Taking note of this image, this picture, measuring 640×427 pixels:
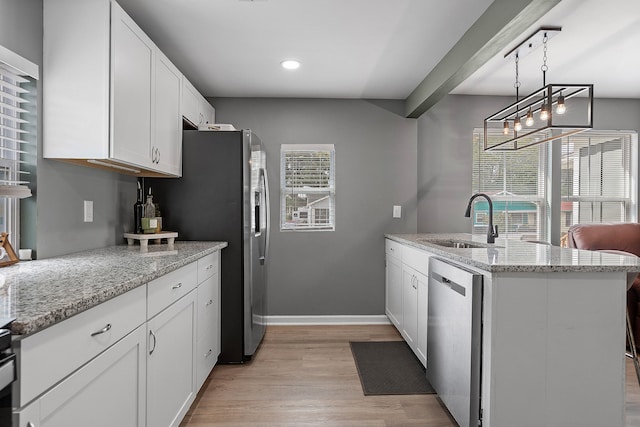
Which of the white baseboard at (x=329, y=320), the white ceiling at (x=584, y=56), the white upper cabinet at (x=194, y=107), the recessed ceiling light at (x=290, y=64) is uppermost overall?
the white ceiling at (x=584, y=56)

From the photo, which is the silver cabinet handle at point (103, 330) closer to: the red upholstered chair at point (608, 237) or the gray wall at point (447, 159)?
the gray wall at point (447, 159)

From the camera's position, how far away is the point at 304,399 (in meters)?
2.29

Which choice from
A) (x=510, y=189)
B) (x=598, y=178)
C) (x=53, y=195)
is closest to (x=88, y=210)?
(x=53, y=195)

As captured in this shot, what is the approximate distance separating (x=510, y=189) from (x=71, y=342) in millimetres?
4072

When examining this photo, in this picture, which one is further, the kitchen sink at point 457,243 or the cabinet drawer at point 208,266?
the kitchen sink at point 457,243

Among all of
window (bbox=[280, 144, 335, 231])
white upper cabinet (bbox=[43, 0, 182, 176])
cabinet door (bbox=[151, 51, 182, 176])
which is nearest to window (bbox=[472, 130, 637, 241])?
window (bbox=[280, 144, 335, 231])

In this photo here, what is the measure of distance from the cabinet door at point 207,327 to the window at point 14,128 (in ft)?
3.22

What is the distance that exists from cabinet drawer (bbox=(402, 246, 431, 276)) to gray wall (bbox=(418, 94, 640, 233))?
953mm

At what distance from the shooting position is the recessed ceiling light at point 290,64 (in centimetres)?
290

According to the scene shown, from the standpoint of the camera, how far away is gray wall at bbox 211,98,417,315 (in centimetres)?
383

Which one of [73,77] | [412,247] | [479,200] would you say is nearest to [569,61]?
[479,200]

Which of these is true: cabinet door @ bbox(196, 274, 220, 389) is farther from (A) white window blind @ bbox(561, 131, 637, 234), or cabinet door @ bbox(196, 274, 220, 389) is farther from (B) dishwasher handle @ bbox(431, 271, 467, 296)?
(A) white window blind @ bbox(561, 131, 637, 234)

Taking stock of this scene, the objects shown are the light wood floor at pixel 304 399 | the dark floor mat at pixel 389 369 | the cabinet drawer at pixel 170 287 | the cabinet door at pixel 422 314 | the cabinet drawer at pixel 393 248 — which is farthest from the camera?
the cabinet drawer at pixel 393 248

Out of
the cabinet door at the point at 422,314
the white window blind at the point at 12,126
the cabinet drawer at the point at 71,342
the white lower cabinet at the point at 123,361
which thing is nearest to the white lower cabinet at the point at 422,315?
the cabinet door at the point at 422,314
